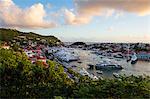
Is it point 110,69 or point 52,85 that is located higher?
point 52,85

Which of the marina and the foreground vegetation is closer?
the foreground vegetation

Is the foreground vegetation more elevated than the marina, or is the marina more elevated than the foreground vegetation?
the foreground vegetation

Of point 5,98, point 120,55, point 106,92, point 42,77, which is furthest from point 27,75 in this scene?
point 120,55

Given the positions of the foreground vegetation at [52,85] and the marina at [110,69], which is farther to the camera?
the marina at [110,69]

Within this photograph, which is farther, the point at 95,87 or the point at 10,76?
the point at 10,76

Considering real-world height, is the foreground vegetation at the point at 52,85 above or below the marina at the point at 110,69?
above

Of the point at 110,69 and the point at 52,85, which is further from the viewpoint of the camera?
the point at 110,69

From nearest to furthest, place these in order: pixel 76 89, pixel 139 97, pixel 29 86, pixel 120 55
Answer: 1. pixel 139 97
2. pixel 76 89
3. pixel 29 86
4. pixel 120 55

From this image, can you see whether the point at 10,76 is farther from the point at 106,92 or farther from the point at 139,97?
the point at 139,97
